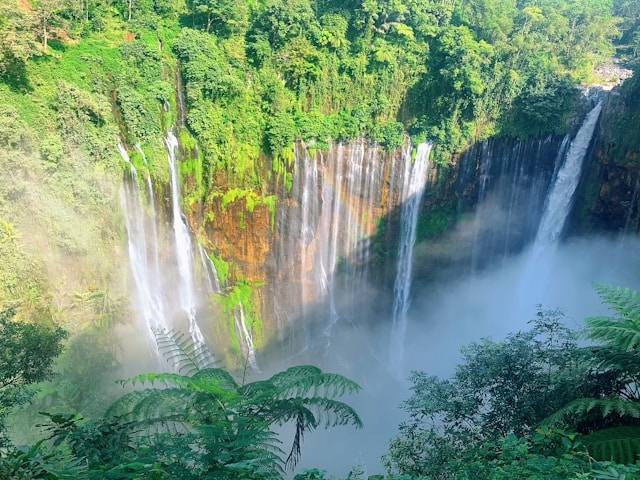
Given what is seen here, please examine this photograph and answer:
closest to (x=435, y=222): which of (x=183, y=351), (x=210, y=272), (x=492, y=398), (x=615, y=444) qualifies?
(x=210, y=272)

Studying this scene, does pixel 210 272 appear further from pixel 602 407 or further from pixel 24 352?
pixel 602 407

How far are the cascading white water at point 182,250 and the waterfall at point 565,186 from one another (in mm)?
13048

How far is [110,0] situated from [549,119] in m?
15.7

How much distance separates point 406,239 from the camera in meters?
19.3

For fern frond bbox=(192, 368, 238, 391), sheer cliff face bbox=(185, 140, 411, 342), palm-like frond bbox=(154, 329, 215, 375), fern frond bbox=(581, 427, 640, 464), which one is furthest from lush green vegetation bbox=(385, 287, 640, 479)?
sheer cliff face bbox=(185, 140, 411, 342)

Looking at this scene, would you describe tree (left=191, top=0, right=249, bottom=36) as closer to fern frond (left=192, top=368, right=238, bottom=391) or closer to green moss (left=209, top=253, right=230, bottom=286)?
green moss (left=209, top=253, right=230, bottom=286)

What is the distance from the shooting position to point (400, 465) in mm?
6875

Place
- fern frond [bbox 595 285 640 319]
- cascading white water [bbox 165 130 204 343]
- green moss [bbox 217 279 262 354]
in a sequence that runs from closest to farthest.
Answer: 1. fern frond [bbox 595 285 640 319]
2. cascading white water [bbox 165 130 204 343]
3. green moss [bbox 217 279 262 354]

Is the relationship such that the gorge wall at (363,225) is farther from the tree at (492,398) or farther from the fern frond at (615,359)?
the fern frond at (615,359)

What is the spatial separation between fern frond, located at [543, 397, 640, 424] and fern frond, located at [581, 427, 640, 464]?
0.52 feet

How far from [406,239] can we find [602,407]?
14168mm

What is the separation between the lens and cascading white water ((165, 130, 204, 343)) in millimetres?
15359

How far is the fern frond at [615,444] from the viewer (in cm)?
467

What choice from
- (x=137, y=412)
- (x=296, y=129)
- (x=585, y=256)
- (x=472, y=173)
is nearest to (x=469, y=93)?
(x=472, y=173)
